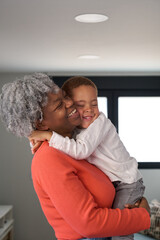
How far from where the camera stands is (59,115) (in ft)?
4.66

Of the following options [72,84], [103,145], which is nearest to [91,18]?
[72,84]

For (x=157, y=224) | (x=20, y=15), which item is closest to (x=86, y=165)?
(x=20, y=15)

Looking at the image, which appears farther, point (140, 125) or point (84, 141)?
point (140, 125)

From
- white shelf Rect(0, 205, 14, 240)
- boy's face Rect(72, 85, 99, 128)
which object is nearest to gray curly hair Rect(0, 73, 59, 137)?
boy's face Rect(72, 85, 99, 128)

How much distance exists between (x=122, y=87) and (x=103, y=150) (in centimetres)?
402

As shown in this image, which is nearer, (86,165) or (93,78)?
(86,165)

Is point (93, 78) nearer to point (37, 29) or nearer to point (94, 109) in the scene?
point (37, 29)

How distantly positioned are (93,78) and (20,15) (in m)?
2.97

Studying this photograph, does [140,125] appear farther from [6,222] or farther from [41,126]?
[41,126]

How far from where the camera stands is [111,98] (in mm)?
5621

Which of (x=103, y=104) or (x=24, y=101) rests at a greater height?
(x=24, y=101)

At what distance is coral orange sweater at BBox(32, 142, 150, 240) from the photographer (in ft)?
4.25

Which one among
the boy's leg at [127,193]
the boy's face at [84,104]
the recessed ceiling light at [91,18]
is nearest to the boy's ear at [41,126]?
the boy's face at [84,104]

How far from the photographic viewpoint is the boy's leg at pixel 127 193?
1.53 m
